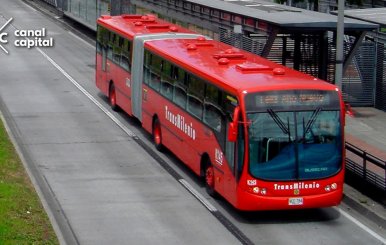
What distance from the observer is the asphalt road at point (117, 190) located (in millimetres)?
17719

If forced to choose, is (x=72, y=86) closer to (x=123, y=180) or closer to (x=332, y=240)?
(x=123, y=180)

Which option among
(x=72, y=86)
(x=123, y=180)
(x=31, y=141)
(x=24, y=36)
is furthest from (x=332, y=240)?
(x=24, y=36)

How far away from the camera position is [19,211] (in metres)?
17.5

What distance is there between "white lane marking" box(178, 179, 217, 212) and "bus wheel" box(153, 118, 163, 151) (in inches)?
118

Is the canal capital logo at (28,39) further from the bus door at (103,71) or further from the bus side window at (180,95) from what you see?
the bus side window at (180,95)

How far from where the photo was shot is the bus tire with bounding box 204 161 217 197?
66.0 ft

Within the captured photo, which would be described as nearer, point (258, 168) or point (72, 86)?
point (258, 168)

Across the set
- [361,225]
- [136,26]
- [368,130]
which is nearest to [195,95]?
[361,225]

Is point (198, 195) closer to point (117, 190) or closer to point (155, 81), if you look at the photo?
point (117, 190)

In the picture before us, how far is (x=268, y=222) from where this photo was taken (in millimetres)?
18766

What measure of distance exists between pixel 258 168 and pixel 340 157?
1.66m

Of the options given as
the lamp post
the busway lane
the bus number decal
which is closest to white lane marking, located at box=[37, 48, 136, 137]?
the busway lane

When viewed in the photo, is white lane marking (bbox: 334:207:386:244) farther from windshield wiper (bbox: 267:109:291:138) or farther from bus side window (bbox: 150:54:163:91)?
bus side window (bbox: 150:54:163:91)

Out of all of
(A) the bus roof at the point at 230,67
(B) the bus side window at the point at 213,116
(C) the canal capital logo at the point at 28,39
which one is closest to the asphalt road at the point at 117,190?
(B) the bus side window at the point at 213,116
